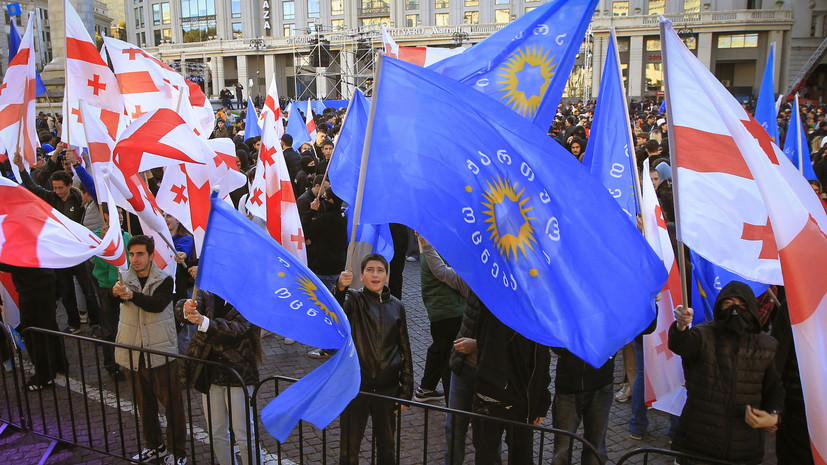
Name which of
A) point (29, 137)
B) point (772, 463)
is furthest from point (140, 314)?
point (772, 463)

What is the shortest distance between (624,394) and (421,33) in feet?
194

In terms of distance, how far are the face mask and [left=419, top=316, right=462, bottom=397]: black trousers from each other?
224 cm

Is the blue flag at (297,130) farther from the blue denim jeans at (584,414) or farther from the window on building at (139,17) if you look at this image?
the window on building at (139,17)

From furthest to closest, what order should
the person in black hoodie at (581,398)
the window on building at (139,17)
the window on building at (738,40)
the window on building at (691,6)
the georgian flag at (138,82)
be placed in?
1. the window on building at (139,17)
2. the window on building at (691,6)
3. the window on building at (738,40)
4. the georgian flag at (138,82)
5. the person in black hoodie at (581,398)

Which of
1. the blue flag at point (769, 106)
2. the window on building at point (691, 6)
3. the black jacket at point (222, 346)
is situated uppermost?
the window on building at point (691, 6)

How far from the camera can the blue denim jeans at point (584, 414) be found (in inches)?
163

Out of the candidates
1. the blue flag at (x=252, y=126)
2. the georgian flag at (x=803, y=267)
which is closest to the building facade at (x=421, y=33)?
the blue flag at (x=252, y=126)

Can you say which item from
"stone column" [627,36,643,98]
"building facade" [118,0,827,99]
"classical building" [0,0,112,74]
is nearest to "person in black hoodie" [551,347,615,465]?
"classical building" [0,0,112,74]

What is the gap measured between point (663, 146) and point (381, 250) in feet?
21.6

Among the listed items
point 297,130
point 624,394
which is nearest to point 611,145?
point 624,394

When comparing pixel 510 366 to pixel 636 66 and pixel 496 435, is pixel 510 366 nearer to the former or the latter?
pixel 496 435

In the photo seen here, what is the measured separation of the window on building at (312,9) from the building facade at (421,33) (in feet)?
0.28

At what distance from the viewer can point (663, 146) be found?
10.3 m

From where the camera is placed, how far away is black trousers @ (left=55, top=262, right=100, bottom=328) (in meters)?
7.36
